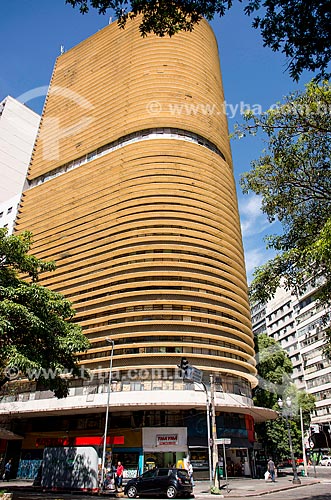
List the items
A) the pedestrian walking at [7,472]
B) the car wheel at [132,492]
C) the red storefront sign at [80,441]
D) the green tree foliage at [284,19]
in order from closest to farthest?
the green tree foliage at [284,19], the car wheel at [132,492], the pedestrian walking at [7,472], the red storefront sign at [80,441]

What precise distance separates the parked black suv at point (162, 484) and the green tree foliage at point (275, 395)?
2381cm

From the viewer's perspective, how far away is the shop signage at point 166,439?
29.6m

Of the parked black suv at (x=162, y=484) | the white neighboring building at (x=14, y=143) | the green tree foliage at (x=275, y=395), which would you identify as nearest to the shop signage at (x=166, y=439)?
the parked black suv at (x=162, y=484)

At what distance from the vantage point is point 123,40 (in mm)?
55250

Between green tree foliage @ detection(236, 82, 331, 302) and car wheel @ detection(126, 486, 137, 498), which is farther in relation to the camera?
car wheel @ detection(126, 486, 137, 498)

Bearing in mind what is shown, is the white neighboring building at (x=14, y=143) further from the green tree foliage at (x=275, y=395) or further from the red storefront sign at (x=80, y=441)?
the green tree foliage at (x=275, y=395)

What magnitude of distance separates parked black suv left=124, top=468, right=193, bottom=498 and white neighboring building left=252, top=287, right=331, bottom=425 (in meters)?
41.2

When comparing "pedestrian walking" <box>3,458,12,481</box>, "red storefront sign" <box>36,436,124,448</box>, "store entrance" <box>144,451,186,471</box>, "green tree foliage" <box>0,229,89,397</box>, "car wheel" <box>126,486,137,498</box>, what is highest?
"green tree foliage" <box>0,229,89,397</box>

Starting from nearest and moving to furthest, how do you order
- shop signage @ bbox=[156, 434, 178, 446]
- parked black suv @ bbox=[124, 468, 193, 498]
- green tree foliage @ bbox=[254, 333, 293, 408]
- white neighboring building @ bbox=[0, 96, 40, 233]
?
parked black suv @ bbox=[124, 468, 193, 498] < shop signage @ bbox=[156, 434, 178, 446] < green tree foliage @ bbox=[254, 333, 293, 408] < white neighboring building @ bbox=[0, 96, 40, 233]

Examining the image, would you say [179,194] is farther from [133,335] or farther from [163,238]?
[133,335]

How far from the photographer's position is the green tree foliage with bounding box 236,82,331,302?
33.4 ft

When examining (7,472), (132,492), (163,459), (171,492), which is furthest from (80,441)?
(171,492)

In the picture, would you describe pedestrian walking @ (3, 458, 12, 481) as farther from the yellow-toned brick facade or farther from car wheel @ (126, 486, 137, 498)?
car wheel @ (126, 486, 137, 498)

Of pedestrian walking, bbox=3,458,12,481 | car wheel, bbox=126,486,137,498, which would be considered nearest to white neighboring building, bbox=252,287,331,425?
pedestrian walking, bbox=3,458,12,481
